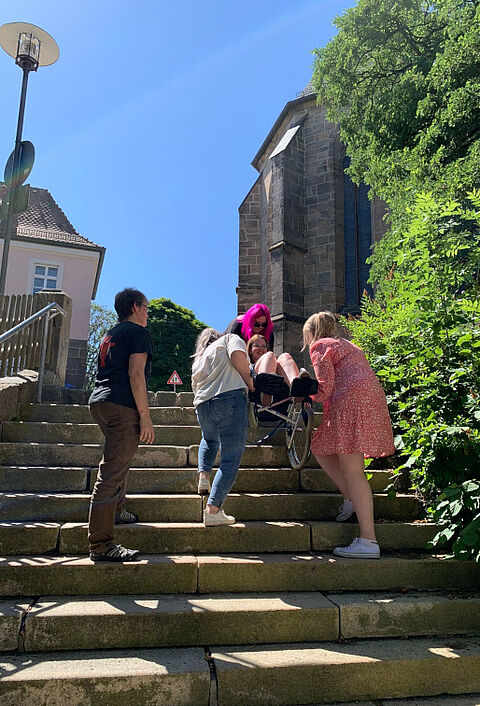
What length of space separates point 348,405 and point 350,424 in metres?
0.13

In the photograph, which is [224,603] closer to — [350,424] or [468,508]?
[350,424]

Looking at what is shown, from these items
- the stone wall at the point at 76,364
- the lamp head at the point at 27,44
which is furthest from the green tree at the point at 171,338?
the lamp head at the point at 27,44

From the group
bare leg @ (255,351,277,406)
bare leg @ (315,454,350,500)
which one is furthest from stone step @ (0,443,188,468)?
bare leg @ (315,454,350,500)

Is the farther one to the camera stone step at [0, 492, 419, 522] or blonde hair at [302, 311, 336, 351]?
blonde hair at [302, 311, 336, 351]

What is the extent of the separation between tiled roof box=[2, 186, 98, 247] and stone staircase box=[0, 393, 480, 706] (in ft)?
60.4

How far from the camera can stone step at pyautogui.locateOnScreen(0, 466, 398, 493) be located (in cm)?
374

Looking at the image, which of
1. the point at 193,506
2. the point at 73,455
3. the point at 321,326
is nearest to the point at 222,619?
the point at 193,506

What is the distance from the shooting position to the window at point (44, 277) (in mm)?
19531

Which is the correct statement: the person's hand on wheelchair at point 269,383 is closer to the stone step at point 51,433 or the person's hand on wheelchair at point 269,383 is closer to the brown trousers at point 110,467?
the brown trousers at point 110,467

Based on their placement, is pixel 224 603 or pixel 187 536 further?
pixel 187 536

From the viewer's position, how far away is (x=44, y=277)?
64.4ft

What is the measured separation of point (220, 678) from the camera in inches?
85.6

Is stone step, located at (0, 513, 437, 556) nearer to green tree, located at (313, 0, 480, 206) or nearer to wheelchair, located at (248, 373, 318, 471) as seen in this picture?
wheelchair, located at (248, 373, 318, 471)

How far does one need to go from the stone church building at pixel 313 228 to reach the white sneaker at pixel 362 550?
1084cm
